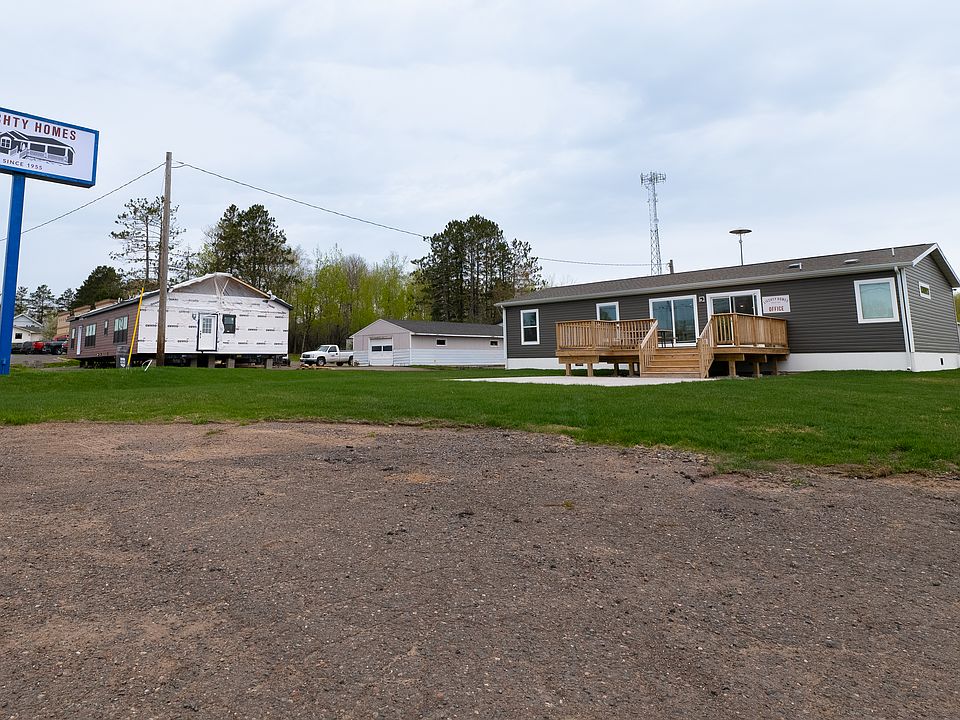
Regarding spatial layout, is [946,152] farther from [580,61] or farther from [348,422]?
[348,422]

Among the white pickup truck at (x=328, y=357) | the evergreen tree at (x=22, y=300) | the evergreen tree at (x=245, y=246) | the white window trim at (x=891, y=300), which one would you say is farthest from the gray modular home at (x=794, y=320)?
the evergreen tree at (x=22, y=300)

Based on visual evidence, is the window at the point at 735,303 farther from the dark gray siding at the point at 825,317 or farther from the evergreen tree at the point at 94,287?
the evergreen tree at the point at 94,287

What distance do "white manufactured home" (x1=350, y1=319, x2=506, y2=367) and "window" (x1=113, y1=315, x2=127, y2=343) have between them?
15050mm

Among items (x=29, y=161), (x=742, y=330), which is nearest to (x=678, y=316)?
(x=742, y=330)

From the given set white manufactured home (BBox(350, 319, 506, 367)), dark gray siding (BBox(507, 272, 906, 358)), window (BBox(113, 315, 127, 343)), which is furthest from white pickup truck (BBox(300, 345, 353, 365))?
dark gray siding (BBox(507, 272, 906, 358))

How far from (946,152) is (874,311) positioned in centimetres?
466

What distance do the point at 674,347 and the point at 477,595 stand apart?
14332mm

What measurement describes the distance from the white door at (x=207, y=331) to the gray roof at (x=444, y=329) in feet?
39.8

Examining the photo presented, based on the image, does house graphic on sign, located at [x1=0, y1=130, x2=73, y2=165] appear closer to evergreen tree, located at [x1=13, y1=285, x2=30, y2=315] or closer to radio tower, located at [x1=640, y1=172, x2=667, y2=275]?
radio tower, located at [x1=640, y1=172, x2=667, y2=275]

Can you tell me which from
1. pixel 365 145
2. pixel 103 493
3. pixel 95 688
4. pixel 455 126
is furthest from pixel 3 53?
pixel 95 688

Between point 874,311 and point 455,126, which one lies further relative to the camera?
point 455,126

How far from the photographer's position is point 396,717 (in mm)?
1691

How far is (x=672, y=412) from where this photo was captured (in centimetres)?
751

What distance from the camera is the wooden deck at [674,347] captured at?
15109 mm
